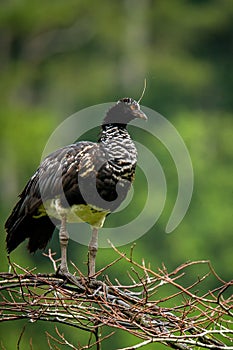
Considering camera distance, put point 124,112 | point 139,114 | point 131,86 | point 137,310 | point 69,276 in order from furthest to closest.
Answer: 1. point 131,86
2. point 124,112
3. point 139,114
4. point 69,276
5. point 137,310

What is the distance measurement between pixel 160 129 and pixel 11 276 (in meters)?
13.4

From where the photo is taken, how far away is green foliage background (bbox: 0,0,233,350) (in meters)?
17.3

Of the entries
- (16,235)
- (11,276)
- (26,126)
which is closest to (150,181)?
(26,126)

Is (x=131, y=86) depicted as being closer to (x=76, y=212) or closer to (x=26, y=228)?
(x=26, y=228)

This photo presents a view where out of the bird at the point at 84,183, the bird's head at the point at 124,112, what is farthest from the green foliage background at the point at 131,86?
the bird's head at the point at 124,112

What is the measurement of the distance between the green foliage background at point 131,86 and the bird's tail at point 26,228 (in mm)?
9371

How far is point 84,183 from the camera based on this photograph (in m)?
5.72

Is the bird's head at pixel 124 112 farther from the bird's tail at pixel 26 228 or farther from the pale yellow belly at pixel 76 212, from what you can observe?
the bird's tail at pixel 26 228

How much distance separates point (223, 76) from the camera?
2181 cm

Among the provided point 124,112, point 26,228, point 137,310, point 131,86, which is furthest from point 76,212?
point 131,86

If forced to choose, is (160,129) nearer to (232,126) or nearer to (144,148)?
(144,148)

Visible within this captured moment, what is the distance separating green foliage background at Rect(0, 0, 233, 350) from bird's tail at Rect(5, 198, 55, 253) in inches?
369

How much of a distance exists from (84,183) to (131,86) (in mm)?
14969

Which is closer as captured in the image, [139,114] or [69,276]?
[69,276]
